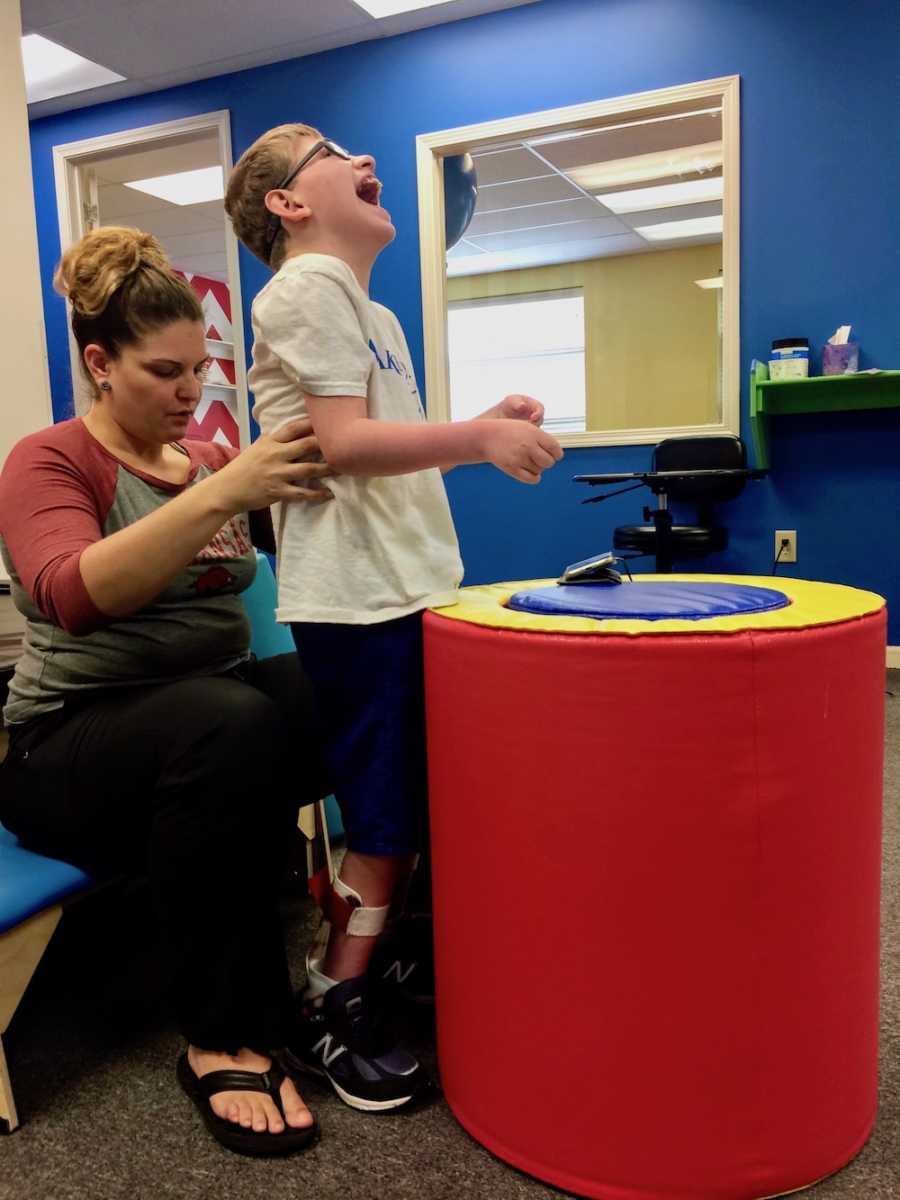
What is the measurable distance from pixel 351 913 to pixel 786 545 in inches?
112

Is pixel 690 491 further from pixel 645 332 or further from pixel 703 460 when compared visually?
pixel 645 332

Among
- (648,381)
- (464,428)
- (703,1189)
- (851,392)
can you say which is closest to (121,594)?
(464,428)

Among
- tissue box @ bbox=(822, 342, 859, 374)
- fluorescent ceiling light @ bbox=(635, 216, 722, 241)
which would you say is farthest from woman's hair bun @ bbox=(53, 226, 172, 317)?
fluorescent ceiling light @ bbox=(635, 216, 722, 241)

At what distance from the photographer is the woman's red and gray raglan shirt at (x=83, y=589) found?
988 mm

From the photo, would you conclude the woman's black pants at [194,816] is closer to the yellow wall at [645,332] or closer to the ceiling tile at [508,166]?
the ceiling tile at [508,166]

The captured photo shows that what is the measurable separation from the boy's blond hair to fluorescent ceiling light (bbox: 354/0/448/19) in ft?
9.70

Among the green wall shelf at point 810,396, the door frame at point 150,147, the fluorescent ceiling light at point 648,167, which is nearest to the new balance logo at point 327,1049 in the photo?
the green wall shelf at point 810,396

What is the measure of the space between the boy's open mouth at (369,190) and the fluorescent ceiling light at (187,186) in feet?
15.3

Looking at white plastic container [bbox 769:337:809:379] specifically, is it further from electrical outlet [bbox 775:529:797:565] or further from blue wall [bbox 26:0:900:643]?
electrical outlet [bbox 775:529:797:565]

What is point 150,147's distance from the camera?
4.32 metres

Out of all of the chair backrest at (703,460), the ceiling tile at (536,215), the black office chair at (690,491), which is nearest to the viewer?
the black office chair at (690,491)

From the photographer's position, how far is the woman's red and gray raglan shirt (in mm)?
988

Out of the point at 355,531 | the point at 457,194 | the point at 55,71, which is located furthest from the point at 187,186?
the point at 355,531

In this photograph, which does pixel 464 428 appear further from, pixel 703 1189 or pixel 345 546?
pixel 703 1189
